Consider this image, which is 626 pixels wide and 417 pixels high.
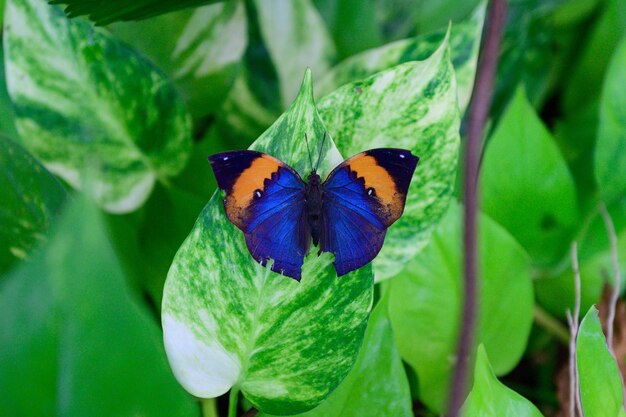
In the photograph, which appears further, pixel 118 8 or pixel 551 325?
pixel 551 325

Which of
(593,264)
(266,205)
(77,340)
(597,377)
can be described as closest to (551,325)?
(593,264)

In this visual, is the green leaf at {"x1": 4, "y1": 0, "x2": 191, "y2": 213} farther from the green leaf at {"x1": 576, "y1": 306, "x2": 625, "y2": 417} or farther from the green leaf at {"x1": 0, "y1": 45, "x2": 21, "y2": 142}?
the green leaf at {"x1": 576, "y1": 306, "x2": 625, "y2": 417}

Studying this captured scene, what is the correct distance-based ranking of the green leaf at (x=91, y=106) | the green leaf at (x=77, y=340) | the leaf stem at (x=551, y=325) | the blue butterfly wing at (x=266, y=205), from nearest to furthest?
the green leaf at (x=77, y=340) → the blue butterfly wing at (x=266, y=205) → the green leaf at (x=91, y=106) → the leaf stem at (x=551, y=325)

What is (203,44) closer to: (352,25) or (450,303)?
(352,25)

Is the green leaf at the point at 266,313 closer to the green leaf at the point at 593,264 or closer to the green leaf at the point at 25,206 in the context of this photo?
the green leaf at the point at 25,206

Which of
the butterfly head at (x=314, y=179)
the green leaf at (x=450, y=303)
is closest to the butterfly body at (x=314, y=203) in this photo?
the butterfly head at (x=314, y=179)

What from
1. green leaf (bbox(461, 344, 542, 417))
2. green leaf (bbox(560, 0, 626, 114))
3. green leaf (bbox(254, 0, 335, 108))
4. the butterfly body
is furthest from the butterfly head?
green leaf (bbox(560, 0, 626, 114))
